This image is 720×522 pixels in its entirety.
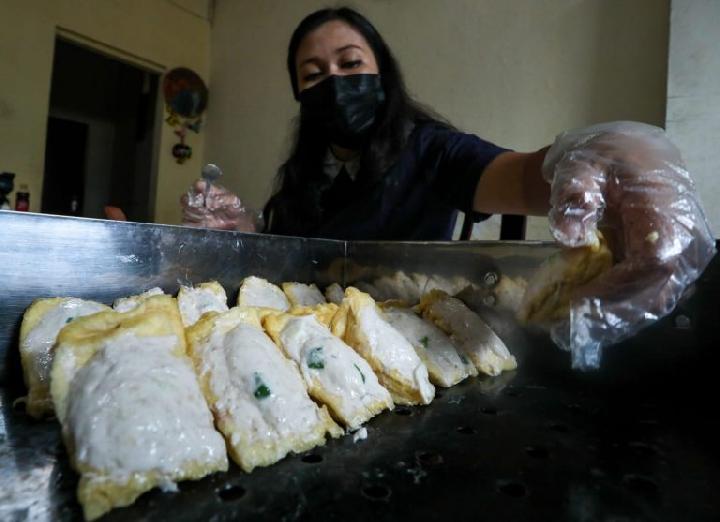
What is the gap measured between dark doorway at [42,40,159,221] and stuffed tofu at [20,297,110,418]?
4.95m

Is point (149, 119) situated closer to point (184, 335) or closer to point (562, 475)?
point (184, 335)

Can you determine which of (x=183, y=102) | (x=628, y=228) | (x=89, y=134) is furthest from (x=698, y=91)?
(x=89, y=134)

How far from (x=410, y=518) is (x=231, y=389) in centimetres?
33

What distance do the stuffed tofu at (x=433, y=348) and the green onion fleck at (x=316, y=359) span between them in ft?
0.81

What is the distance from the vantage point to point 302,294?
1183 mm

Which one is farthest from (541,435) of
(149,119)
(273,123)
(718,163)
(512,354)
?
(149,119)

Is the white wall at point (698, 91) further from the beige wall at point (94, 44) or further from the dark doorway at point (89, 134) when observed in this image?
the dark doorway at point (89, 134)

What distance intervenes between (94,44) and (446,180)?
10.8 ft

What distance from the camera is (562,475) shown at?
1.92ft

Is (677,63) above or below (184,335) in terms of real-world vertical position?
above

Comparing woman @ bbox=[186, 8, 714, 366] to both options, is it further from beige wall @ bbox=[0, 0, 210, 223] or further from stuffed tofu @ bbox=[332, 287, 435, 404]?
beige wall @ bbox=[0, 0, 210, 223]

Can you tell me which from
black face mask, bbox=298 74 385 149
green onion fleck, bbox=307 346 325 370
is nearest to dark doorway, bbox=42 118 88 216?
black face mask, bbox=298 74 385 149

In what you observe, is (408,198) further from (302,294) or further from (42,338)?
(42,338)

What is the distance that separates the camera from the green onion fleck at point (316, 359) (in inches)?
30.6
